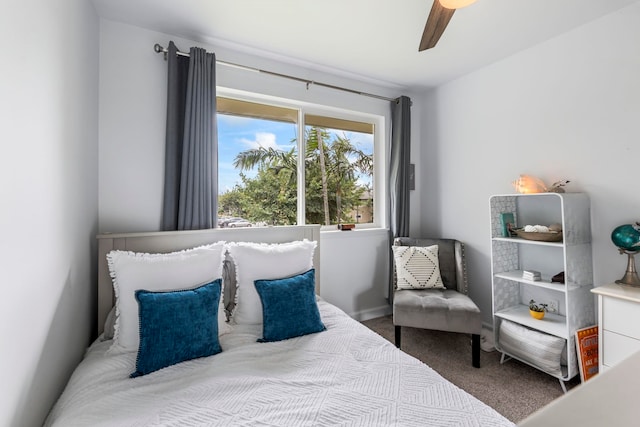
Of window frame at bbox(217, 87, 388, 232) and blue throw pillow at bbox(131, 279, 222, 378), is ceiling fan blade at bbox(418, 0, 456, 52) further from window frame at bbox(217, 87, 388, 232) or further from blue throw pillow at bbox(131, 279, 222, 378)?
blue throw pillow at bbox(131, 279, 222, 378)

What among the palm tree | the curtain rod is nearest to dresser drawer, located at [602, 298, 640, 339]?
the palm tree

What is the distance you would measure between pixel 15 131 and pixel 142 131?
121cm

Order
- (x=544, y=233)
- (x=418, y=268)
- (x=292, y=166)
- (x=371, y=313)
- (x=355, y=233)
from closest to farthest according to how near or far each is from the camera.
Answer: (x=544, y=233) < (x=418, y=268) < (x=292, y=166) < (x=355, y=233) < (x=371, y=313)

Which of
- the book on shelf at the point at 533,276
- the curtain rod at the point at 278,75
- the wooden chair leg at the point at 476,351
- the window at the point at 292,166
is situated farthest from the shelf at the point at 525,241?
the curtain rod at the point at 278,75

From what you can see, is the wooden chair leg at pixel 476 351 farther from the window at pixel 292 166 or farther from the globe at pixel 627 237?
the window at pixel 292 166

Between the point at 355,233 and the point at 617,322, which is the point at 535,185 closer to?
the point at 617,322

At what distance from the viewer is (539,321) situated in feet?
7.43

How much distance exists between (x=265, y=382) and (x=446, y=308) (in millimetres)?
1633

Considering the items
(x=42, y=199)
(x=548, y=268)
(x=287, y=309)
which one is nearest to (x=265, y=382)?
(x=287, y=309)

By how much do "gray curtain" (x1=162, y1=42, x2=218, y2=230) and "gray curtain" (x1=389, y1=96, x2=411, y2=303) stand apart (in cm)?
186

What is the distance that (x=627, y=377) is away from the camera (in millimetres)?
226

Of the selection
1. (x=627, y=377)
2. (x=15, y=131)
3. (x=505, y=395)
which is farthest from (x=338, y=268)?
(x=627, y=377)

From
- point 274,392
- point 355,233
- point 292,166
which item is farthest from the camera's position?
point 355,233

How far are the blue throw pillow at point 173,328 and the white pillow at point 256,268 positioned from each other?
0.29 metres
